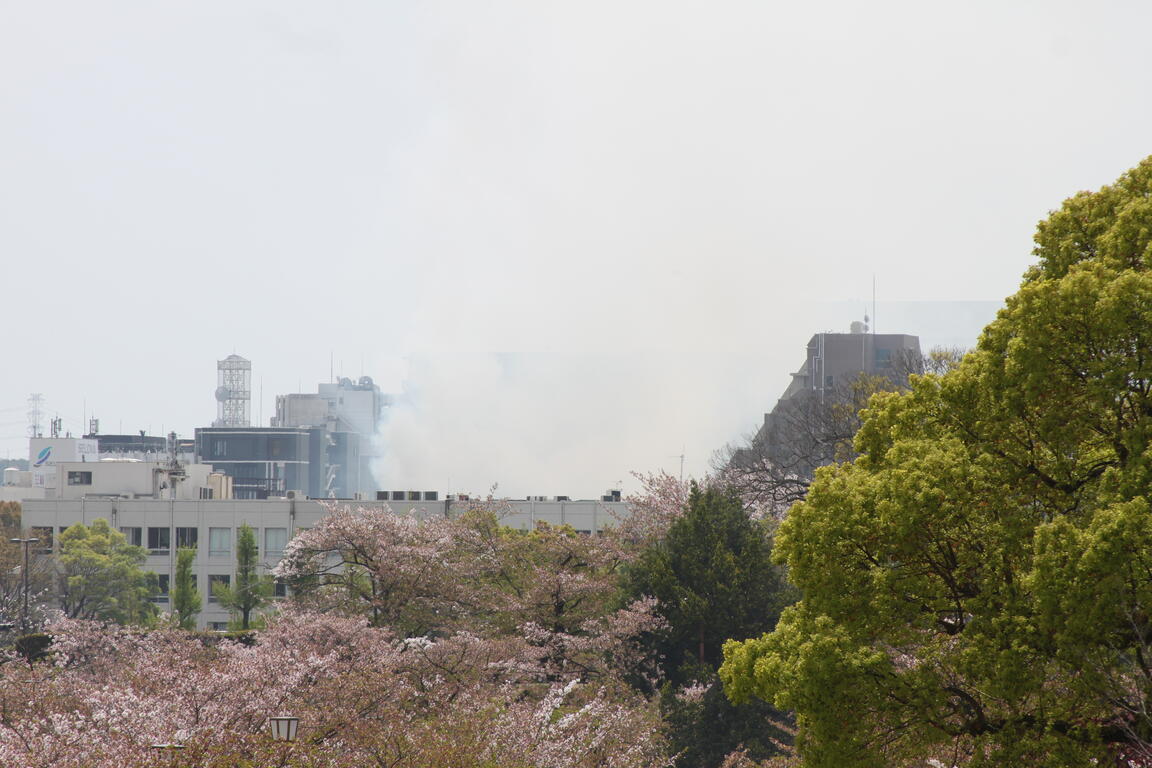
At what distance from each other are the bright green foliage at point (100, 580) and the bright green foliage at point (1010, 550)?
6301 cm

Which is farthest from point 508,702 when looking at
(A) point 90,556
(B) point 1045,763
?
(A) point 90,556

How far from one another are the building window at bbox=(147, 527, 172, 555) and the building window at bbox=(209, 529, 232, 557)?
3.06 meters

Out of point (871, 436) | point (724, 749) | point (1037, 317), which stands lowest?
point (724, 749)

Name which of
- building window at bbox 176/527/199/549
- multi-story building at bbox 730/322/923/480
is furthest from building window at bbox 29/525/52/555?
multi-story building at bbox 730/322/923/480

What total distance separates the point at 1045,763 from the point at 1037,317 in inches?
197

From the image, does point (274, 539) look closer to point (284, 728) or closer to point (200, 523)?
point (200, 523)

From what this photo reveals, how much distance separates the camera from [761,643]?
55.3 feet

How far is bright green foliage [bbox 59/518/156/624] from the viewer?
2980 inches

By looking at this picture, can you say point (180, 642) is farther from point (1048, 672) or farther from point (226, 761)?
point (1048, 672)

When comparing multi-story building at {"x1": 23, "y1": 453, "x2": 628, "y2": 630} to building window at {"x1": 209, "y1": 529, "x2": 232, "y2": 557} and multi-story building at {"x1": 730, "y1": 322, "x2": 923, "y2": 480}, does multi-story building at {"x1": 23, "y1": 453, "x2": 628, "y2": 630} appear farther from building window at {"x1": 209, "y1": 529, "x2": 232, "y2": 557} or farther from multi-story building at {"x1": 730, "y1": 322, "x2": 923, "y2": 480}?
multi-story building at {"x1": 730, "y1": 322, "x2": 923, "y2": 480}

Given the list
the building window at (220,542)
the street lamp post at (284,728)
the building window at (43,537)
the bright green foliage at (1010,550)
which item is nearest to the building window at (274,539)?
the building window at (220,542)

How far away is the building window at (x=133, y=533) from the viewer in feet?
309

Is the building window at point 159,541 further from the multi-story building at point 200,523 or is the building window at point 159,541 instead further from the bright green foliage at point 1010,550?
the bright green foliage at point 1010,550

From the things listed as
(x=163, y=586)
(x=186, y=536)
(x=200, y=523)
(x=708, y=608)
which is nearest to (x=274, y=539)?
(x=200, y=523)
